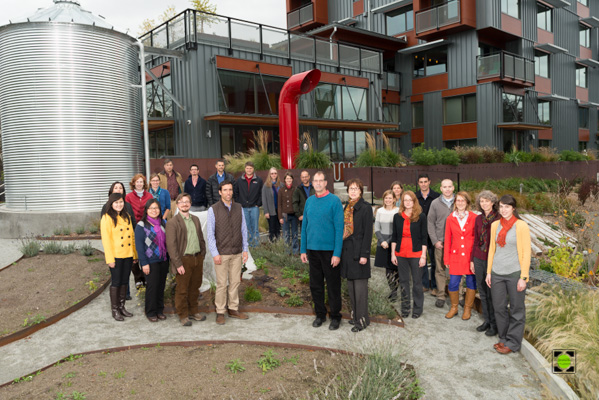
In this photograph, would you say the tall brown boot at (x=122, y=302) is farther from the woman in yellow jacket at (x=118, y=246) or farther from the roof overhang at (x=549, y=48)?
the roof overhang at (x=549, y=48)

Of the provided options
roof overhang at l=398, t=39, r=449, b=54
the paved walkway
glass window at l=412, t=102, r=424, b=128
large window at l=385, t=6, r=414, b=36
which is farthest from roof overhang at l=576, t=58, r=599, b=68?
the paved walkway

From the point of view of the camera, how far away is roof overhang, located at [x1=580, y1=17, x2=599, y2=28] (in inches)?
1352

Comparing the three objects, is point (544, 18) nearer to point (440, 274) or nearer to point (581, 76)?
point (581, 76)

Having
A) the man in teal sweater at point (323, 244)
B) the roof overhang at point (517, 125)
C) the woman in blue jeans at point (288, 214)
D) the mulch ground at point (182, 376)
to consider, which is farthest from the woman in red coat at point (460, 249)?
the roof overhang at point (517, 125)

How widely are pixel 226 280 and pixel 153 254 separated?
41.4 inches

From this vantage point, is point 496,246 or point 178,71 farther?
point 178,71

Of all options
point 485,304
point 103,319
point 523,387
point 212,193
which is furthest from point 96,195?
point 523,387

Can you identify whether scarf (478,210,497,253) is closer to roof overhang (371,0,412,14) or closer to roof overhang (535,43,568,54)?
roof overhang (371,0,412,14)

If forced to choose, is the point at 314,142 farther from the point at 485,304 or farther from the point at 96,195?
the point at 485,304

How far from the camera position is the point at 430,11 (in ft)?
83.3

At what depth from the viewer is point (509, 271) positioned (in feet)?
16.8

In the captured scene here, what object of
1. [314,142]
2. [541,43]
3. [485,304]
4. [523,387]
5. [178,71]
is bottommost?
[523,387]

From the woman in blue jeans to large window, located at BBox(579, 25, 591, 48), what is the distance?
37.0 meters

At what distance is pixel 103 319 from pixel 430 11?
24932 mm
